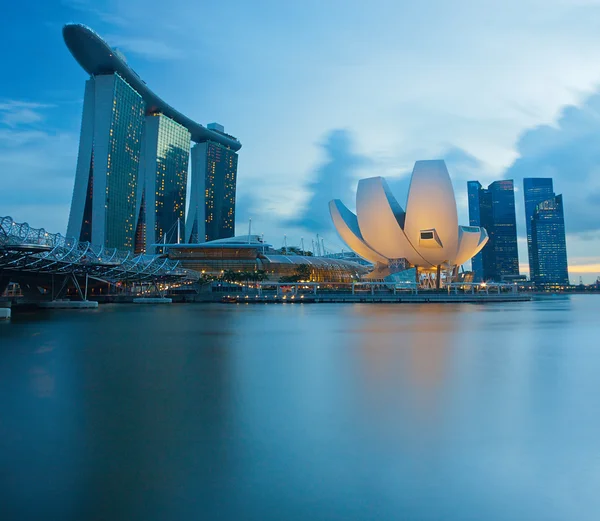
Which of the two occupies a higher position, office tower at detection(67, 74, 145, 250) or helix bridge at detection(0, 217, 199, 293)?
office tower at detection(67, 74, 145, 250)

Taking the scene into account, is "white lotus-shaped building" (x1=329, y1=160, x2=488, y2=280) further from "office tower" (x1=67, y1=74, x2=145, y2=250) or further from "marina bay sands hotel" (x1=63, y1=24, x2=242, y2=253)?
"marina bay sands hotel" (x1=63, y1=24, x2=242, y2=253)

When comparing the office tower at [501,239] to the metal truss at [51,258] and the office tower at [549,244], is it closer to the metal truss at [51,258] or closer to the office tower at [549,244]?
the office tower at [549,244]

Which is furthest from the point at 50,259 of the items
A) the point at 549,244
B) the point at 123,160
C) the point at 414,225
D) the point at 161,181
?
the point at 549,244

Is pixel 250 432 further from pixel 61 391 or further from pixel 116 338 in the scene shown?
pixel 116 338

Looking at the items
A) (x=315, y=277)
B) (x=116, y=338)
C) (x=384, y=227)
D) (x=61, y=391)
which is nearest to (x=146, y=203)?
(x=315, y=277)

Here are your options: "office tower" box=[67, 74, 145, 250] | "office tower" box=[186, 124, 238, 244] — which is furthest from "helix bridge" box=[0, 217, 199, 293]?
"office tower" box=[186, 124, 238, 244]

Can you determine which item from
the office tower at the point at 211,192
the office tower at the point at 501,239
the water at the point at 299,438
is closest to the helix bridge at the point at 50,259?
the water at the point at 299,438
